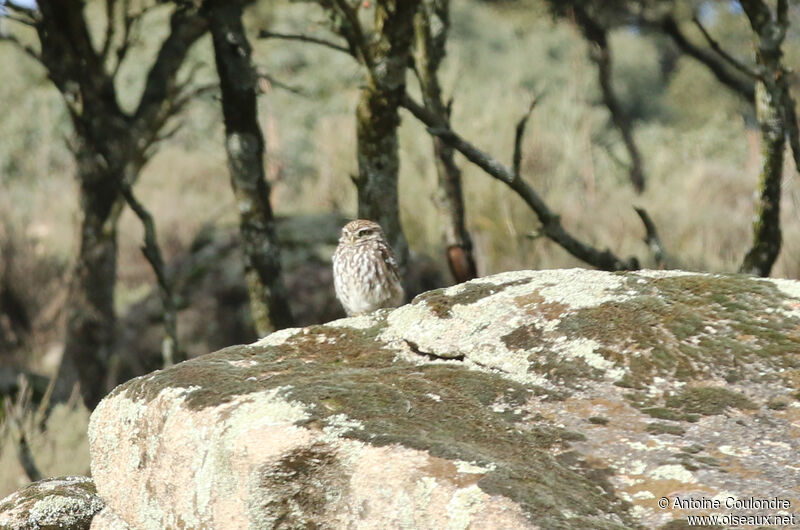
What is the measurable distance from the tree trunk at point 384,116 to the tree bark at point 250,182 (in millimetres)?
706

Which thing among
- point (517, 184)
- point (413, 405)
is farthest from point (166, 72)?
point (413, 405)

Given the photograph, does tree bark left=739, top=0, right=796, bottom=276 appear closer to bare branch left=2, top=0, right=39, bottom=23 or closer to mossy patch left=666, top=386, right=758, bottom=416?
mossy patch left=666, top=386, right=758, bottom=416

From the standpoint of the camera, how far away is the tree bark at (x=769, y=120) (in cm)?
486

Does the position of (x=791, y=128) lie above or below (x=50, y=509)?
above

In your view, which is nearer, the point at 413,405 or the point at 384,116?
the point at 413,405

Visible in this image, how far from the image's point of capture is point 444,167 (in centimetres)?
704

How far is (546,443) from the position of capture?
272 cm

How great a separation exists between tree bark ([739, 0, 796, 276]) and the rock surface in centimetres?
336

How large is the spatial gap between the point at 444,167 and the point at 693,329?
4.12 m

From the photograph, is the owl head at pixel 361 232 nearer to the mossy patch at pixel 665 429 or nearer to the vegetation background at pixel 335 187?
the vegetation background at pixel 335 187

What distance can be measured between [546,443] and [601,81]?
11.2 m

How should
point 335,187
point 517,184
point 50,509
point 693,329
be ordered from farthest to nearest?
point 335,187 → point 517,184 → point 50,509 → point 693,329

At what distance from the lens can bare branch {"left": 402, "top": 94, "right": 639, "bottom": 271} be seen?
200 inches

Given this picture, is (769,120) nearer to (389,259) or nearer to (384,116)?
(384,116)
